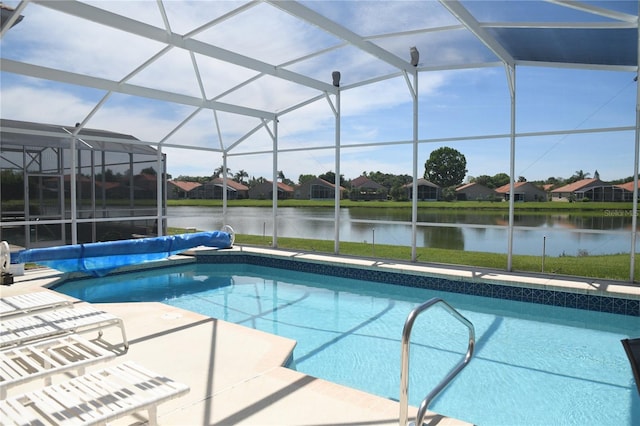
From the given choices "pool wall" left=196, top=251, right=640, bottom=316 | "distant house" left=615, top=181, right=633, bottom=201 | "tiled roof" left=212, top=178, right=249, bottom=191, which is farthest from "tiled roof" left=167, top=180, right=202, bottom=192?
"distant house" left=615, top=181, right=633, bottom=201

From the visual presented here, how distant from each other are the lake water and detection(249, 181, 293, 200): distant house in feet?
1.23

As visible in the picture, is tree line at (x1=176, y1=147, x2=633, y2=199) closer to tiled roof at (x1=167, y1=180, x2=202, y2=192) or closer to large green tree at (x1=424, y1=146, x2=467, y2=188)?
large green tree at (x1=424, y1=146, x2=467, y2=188)

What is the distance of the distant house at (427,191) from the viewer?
9.99 m

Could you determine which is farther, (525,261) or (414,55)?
(525,261)

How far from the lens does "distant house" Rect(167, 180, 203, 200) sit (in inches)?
537

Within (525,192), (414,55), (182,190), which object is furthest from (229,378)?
(182,190)

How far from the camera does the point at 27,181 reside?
10.9 m

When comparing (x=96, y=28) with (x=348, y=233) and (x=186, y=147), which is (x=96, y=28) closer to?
(x=186, y=147)

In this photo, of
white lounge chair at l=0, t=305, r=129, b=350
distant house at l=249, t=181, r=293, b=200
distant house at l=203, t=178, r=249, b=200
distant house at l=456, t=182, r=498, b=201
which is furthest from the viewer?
distant house at l=203, t=178, r=249, b=200

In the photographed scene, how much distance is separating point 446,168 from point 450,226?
4097 mm

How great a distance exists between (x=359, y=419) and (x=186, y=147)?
943 centimetres

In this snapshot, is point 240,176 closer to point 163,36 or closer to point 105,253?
point 105,253

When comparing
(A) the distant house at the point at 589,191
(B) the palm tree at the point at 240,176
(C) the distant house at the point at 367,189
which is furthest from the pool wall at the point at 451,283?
(A) the distant house at the point at 589,191

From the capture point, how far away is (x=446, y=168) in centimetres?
1227
